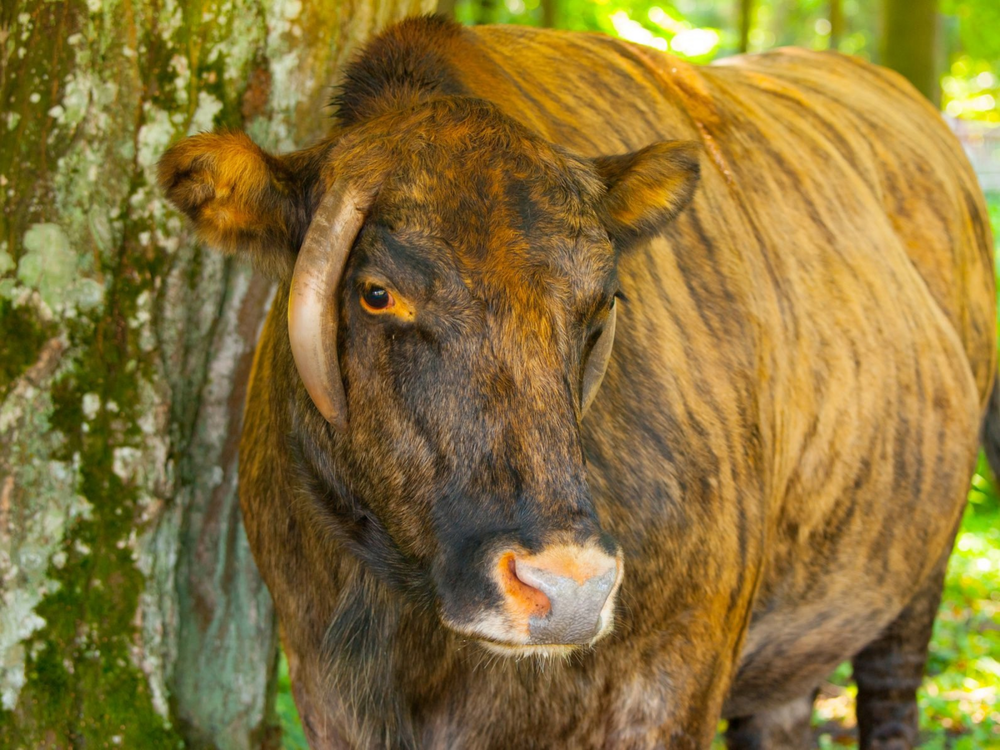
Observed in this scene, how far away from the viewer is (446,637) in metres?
3.32

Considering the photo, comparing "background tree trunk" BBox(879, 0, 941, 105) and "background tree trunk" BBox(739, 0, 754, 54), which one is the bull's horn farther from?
"background tree trunk" BBox(739, 0, 754, 54)

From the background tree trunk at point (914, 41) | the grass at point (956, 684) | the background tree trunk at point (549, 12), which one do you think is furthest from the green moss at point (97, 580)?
the background tree trunk at point (914, 41)

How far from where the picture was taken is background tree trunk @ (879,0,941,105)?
10352mm

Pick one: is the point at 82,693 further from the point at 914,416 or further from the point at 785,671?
the point at 914,416

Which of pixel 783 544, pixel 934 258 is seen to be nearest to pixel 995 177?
pixel 934 258

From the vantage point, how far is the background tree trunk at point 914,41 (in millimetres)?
10352

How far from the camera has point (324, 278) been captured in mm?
2834

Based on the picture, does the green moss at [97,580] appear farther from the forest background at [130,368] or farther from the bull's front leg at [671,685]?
the bull's front leg at [671,685]

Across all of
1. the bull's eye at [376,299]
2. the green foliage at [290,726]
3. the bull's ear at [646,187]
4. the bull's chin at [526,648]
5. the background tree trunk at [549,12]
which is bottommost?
the green foliage at [290,726]

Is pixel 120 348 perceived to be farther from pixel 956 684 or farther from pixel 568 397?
pixel 956 684

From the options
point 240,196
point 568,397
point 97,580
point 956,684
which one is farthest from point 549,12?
point 568,397

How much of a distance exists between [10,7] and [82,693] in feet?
7.68

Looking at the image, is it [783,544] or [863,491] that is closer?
[783,544]

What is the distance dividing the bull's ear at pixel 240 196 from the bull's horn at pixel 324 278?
0.17 m
